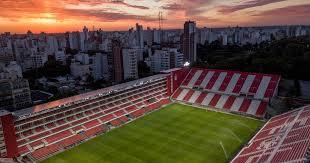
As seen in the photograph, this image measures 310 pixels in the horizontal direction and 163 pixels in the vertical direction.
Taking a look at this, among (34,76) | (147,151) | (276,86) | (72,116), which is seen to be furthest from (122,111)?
(34,76)

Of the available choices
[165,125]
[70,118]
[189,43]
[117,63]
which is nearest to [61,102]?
[70,118]

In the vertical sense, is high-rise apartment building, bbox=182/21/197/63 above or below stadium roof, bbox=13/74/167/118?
above

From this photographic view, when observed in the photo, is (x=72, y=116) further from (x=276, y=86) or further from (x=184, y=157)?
(x=276, y=86)

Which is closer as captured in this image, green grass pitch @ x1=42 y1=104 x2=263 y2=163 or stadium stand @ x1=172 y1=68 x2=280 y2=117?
green grass pitch @ x1=42 y1=104 x2=263 y2=163

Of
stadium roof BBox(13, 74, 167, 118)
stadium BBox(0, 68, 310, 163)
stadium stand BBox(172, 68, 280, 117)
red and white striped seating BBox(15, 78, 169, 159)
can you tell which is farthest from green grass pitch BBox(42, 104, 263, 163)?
stadium roof BBox(13, 74, 167, 118)

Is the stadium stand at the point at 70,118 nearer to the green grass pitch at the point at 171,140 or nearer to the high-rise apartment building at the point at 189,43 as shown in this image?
the green grass pitch at the point at 171,140

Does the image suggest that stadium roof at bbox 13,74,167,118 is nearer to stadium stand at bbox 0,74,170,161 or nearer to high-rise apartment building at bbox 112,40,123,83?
stadium stand at bbox 0,74,170,161
